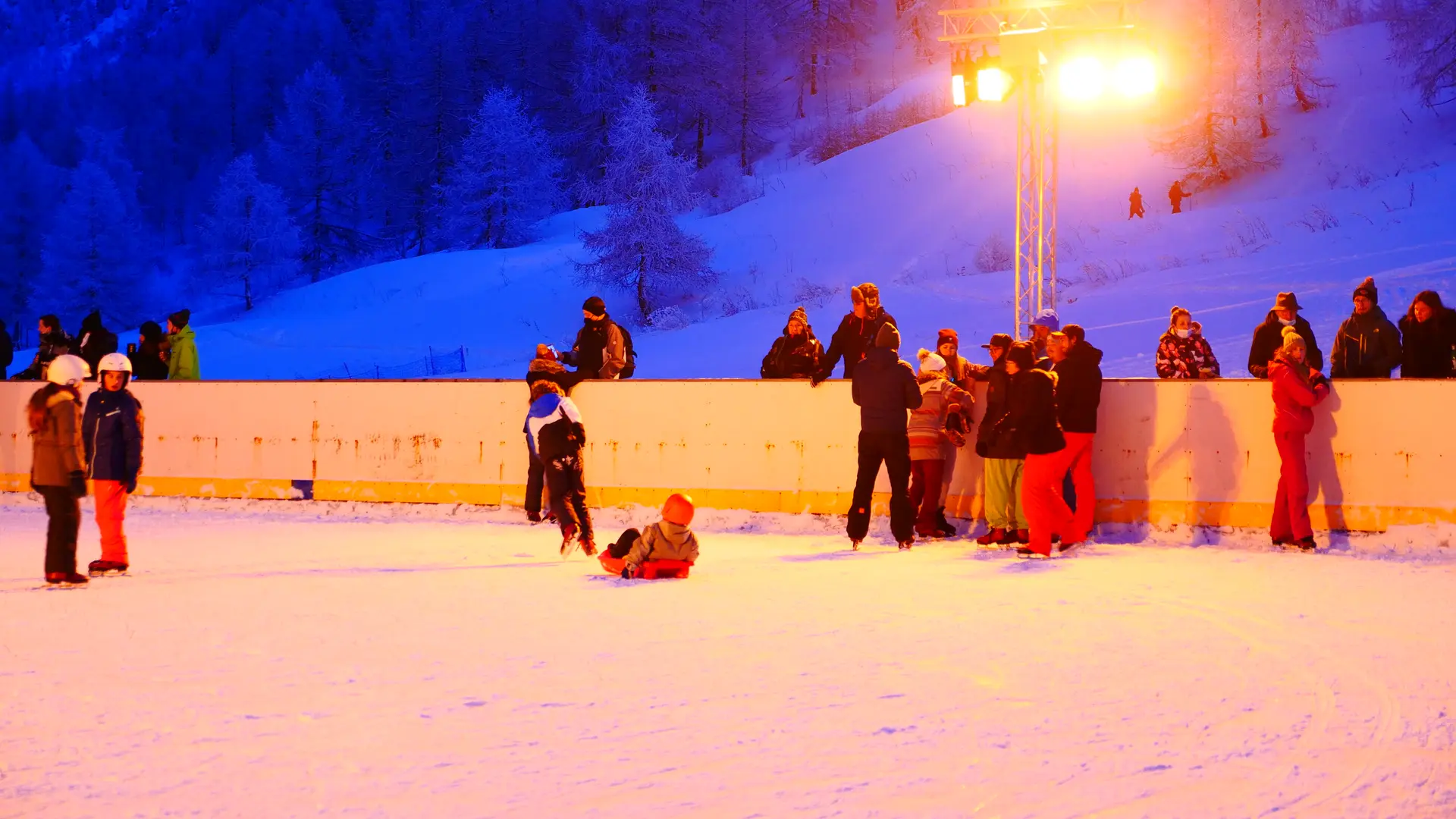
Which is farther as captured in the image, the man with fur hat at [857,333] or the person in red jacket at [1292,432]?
the man with fur hat at [857,333]

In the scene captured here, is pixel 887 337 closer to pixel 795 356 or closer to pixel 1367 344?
pixel 795 356

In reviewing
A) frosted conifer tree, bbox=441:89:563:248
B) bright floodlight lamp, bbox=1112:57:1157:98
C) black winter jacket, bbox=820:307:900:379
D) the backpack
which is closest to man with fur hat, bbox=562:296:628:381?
the backpack

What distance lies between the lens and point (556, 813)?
4.64m

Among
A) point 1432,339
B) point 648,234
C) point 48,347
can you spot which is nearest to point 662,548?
point 1432,339

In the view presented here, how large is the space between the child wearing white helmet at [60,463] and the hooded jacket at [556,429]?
11.2ft

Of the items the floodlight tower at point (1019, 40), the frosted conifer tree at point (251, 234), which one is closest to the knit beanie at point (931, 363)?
the floodlight tower at point (1019, 40)

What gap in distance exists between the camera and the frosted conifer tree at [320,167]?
269ft

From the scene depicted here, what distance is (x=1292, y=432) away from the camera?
11.9 metres

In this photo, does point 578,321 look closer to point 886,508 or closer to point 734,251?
point 734,251

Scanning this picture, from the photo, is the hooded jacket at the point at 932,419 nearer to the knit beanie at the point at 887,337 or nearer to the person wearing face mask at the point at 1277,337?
the knit beanie at the point at 887,337

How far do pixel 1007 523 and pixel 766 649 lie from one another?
208 inches

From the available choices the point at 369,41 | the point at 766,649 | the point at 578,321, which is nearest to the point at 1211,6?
the point at 578,321

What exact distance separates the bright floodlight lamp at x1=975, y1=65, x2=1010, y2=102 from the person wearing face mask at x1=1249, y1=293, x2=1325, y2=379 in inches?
168

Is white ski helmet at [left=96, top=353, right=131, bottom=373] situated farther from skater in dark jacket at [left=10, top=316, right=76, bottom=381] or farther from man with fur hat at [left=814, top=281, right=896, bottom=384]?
skater in dark jacket at [left=10, top=316, right=76, bottom=381]
